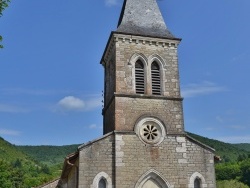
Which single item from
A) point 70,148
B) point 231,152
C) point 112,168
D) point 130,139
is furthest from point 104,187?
point 70,148

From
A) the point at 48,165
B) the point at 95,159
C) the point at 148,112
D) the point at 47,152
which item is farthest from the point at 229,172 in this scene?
the point at 95,159

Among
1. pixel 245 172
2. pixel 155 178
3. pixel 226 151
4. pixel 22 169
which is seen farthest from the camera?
pixel 226 151

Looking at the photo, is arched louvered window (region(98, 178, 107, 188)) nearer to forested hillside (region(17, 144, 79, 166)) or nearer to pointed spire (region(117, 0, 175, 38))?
pointed spire (region(117, 0, 175, 38))

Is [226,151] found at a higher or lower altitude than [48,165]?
higher

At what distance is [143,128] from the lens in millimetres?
16234

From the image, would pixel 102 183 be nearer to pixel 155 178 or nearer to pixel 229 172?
pixel 155 178

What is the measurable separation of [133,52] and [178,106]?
11.7 feet

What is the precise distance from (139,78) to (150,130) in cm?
279

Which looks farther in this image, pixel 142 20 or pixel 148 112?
pixel 142 20

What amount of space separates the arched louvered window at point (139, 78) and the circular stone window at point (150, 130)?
5.52 ft

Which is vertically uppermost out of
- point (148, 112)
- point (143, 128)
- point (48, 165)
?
point (48, 165)

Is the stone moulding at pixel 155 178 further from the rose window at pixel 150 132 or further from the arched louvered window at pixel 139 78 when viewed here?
the arched louvered window at pixel 139 78

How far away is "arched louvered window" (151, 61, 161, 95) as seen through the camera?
17.3 m

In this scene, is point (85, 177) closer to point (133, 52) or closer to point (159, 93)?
point (159, 93)
